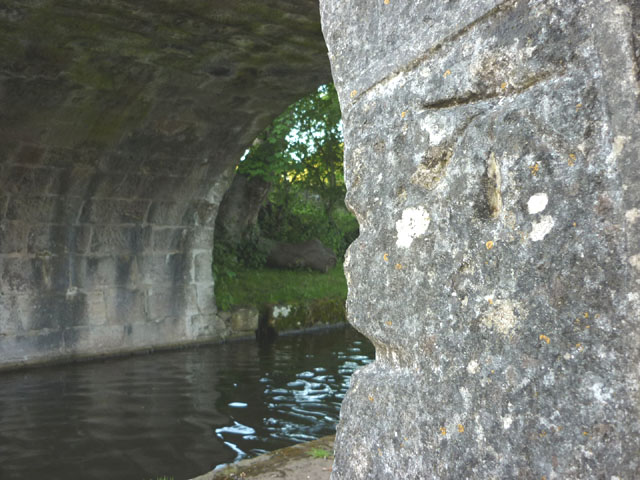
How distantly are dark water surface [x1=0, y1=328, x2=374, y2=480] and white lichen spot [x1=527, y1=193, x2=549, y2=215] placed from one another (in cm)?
373

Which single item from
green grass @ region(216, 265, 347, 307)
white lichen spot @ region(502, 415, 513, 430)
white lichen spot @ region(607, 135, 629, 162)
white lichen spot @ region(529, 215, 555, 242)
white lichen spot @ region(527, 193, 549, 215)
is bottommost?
green grass @ region(216, 265, 347, 307)

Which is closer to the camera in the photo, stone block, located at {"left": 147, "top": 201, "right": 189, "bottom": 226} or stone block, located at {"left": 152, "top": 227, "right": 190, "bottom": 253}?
stone block, located at {"left": 147, "top": 201, "right": 189, "bottom": 226}

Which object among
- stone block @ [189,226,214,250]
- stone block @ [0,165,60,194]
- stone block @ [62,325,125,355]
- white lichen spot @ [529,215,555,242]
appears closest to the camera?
white lichen spot @ [529,215,555,242]

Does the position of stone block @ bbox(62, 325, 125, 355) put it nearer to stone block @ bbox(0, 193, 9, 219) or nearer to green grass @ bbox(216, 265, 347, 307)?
stone block @ bbox(0, 193, 9, 219)

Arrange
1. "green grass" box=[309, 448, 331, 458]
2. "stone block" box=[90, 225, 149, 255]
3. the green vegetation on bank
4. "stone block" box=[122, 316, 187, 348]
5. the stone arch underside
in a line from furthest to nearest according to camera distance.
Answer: the green vegetation on bank
"stone block" box=[122, 316, 187, 348]
"stone block" box=[90, 225, 149, 255]
the stone arch underside
"green grass" box=[309, 448, 331, 458]

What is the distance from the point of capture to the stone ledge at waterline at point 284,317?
33.4ft

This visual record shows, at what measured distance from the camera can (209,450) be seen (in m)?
4.85

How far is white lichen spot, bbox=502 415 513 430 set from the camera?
1239 millimetres

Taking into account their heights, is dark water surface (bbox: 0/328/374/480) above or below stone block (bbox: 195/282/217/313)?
below

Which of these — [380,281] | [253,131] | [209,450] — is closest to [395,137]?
[380,281]

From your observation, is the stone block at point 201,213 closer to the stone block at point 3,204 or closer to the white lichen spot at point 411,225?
the stone block at point 3,204

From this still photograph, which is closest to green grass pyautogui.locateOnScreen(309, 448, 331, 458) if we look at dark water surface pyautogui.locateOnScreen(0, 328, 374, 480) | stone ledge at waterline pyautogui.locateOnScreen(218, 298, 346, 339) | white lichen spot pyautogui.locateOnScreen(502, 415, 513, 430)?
dark water surface pyautogui.locateOnScreen(0, 328, 374, 480)

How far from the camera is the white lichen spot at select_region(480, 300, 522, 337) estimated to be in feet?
4.13

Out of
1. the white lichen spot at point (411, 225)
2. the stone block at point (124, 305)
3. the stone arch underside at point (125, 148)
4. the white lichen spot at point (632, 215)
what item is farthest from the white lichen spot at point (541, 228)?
the stone block at point (124, 305)
